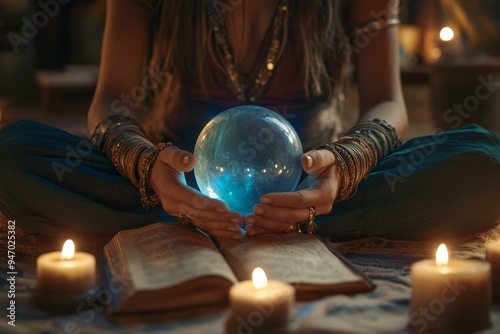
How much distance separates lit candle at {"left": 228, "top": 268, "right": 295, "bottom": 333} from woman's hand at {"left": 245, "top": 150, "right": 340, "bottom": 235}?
35 cm

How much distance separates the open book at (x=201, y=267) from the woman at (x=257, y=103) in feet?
0.18

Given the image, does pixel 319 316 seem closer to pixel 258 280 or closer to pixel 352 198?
pixel 258 280

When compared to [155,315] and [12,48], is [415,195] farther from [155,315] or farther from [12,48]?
[12,48]

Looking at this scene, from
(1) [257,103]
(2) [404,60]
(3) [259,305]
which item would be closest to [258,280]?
(3) [259,305]

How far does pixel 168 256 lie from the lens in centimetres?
139

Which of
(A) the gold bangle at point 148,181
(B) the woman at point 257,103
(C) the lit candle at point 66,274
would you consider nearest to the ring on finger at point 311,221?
(B) the woman at point 257,103

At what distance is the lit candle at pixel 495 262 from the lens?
1.35 meters

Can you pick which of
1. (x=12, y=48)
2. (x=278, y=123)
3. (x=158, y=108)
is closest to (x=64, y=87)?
(x=12, y=48)

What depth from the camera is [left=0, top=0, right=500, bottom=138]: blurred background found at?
3518mm

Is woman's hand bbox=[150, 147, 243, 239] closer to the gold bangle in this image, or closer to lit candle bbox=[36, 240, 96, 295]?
the gold bangle

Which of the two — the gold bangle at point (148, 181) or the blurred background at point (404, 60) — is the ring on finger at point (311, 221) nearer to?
the gold bangle at point (148, 181)

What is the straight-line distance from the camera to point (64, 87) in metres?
4.62

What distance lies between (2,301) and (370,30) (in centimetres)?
126

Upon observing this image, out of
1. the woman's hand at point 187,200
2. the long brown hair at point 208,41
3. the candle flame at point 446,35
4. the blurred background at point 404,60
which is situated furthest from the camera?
the candle flame at point 446,35
